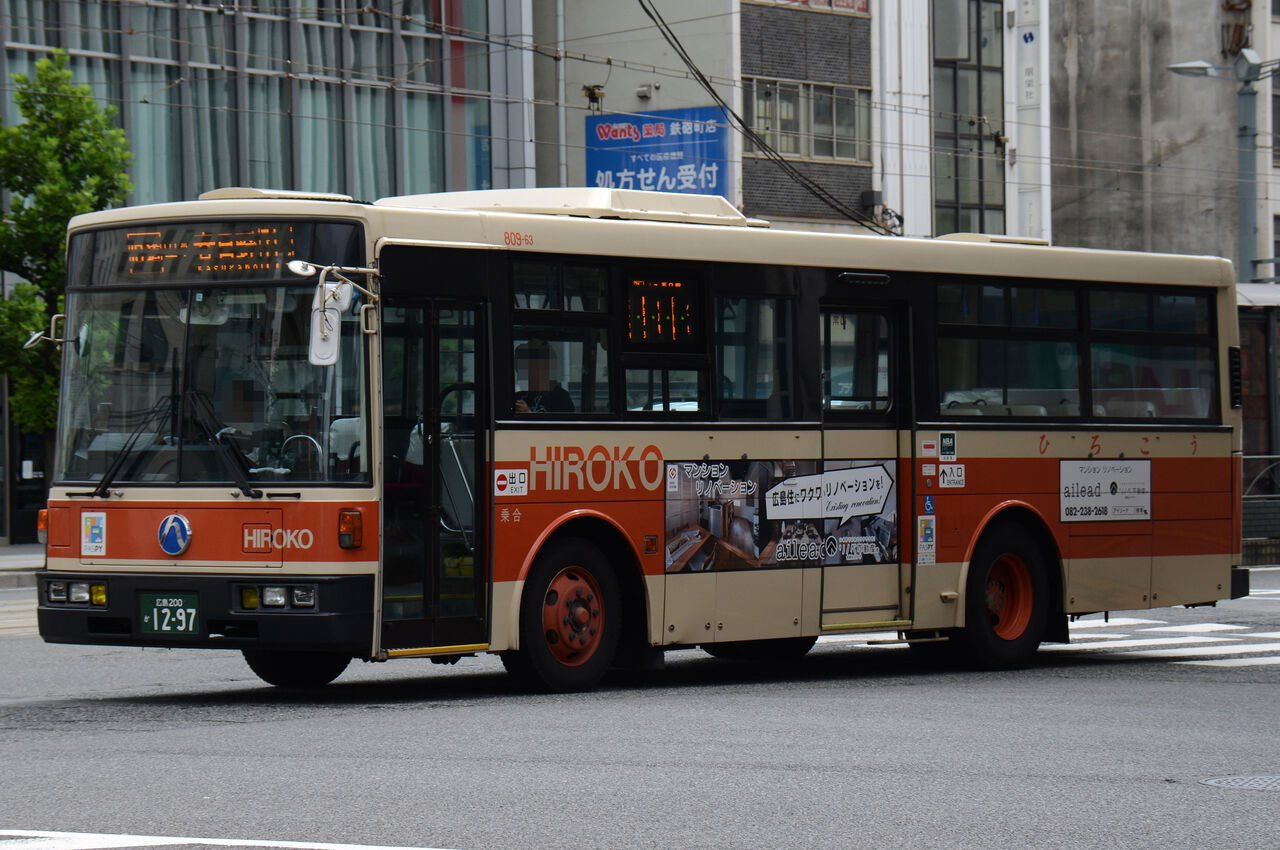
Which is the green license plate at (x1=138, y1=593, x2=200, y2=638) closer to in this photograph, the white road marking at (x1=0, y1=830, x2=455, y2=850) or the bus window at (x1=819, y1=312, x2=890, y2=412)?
the white road marking at (x1=0, y1=830, x2=455, y2=850)

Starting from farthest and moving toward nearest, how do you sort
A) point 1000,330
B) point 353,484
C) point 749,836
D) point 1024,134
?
point 1024,134 → point 1000,330 → point 353,484 → point 749,836

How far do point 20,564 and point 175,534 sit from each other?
65.2ft

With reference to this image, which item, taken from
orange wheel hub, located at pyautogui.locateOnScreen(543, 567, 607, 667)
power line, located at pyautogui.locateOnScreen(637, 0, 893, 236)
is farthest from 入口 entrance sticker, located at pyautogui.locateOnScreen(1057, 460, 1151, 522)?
power line, located at pyautogui.locateOnScreen(637, 0, 893, 236)

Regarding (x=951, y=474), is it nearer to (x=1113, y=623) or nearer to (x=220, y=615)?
(x=220, y=615)

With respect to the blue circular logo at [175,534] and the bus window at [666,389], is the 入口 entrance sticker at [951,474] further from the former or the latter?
the blue circular logo at [175,534]

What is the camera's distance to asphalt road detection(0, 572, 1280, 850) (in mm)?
7469

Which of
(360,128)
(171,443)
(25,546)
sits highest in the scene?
(360,128)

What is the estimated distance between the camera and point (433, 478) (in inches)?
458

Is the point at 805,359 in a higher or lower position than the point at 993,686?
higher

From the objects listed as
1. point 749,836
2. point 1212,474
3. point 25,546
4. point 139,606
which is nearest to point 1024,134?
point 25,546

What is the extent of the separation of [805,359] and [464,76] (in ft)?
94.3

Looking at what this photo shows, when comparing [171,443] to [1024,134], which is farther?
[1024,134]

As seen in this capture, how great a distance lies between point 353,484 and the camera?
11234 mm

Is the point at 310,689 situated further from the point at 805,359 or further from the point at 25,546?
the point at 25,546
